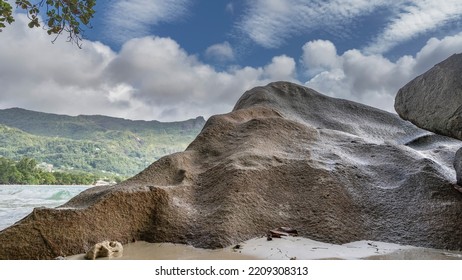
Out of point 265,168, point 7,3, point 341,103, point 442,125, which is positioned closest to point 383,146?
point 442,125

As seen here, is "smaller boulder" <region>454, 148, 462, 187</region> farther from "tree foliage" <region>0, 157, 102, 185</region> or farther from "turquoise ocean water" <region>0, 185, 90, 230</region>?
"tree foliage" <region>0, 157, 102, 185</region>

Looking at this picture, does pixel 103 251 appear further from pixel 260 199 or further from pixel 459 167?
pixel 459 167

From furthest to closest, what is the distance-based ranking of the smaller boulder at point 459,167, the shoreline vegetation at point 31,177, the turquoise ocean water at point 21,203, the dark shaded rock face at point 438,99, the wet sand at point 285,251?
1. the shoreline vegetation at point 31,177
2. the turquoise ocean water at point 21,203
3. the smaller boulder at point 459,167
4. the dark shaded rock face at point 438,99
5. the wet sand at point 285,251

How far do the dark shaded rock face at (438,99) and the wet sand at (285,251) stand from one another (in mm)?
1547

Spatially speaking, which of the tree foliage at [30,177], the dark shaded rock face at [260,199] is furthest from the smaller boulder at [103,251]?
the tree foliage at [30,177]

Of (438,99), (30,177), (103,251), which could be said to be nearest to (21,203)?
(103,251)

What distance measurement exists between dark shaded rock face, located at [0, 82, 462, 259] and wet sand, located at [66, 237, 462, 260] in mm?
149

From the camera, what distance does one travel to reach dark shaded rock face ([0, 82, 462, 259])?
381 centimetres

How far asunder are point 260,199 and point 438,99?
2.50m

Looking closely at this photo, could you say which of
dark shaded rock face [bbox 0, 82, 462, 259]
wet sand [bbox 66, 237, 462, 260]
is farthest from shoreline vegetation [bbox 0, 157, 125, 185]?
wet sand [bbox 66, 237, 462, 260]

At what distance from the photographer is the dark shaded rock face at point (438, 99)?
4470mm

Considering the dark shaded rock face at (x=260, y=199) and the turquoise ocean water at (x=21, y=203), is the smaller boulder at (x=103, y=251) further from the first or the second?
the turquoise ocean water at (x=21, y=203)

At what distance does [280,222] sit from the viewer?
13.9 ft

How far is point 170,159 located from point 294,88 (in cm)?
442
